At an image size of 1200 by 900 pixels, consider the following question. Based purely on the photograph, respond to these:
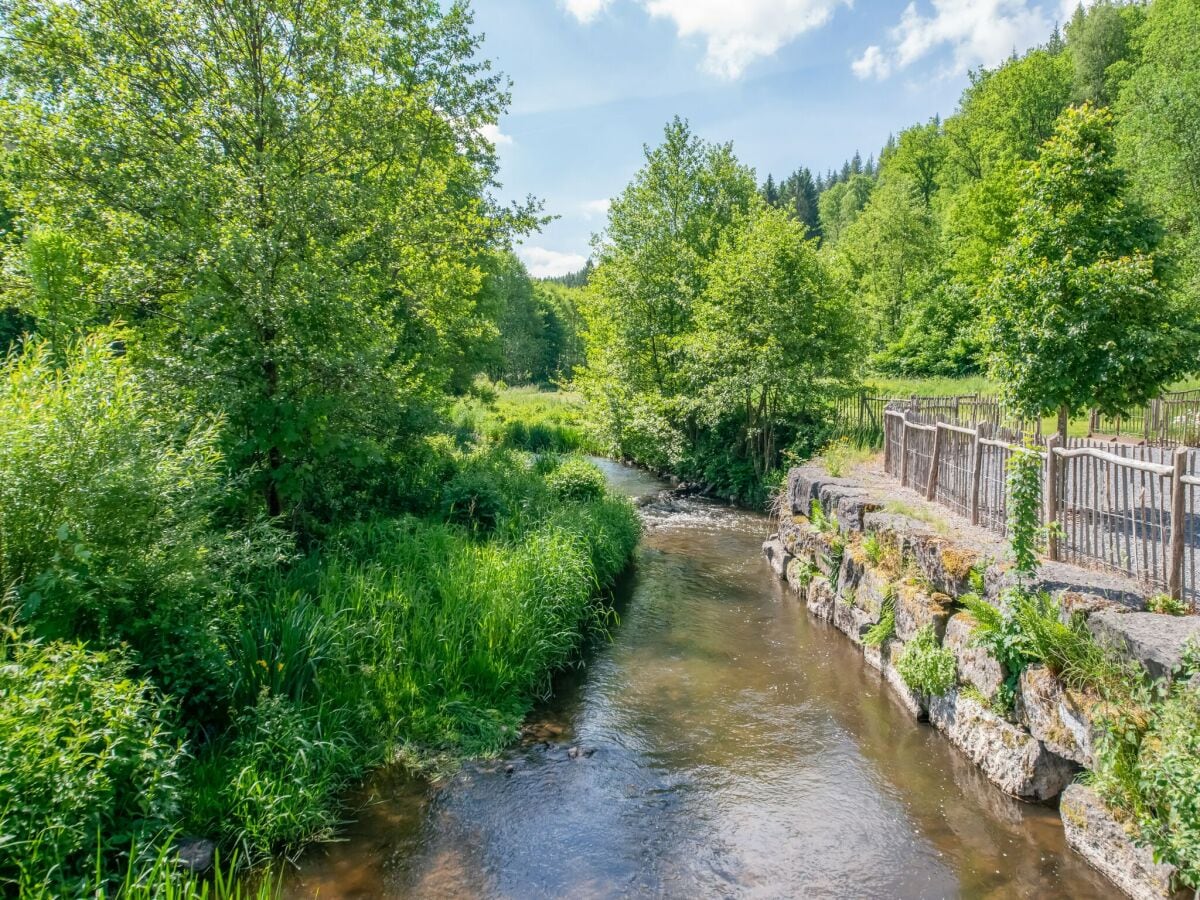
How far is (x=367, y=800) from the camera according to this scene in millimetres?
5898

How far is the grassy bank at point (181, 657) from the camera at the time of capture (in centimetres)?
393

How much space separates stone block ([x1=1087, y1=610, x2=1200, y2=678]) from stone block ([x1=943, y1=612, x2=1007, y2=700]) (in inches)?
43.7

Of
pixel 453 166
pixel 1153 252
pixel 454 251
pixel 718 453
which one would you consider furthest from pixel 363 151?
pixel 718 453

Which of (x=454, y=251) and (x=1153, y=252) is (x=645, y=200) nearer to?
(x=454, y=251)

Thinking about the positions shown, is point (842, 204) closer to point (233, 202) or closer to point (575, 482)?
point (575, 482)

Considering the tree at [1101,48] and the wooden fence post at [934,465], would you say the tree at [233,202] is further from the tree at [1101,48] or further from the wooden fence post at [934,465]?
the tree at [1101,48]

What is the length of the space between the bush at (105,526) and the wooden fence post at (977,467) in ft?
30.0

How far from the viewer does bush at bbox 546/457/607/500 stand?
14.6 metres

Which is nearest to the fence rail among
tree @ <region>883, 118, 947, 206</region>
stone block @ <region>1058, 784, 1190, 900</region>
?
stone block @ <region>1058, 784, 1190, 900</region>

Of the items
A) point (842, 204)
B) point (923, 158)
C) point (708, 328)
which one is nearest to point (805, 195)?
point (842, 204)

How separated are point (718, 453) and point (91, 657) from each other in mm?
19289

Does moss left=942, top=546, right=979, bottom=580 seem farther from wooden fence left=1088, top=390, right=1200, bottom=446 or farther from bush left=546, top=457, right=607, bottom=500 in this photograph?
wooden fence left=1088, top=390, right=1200, bottom=446

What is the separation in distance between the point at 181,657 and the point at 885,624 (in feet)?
26.1

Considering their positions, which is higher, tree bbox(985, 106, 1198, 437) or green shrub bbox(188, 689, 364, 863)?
tree bbox(985, 106, 1198, 437)
